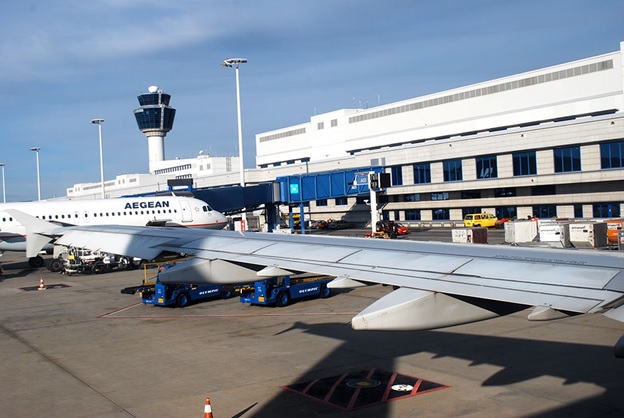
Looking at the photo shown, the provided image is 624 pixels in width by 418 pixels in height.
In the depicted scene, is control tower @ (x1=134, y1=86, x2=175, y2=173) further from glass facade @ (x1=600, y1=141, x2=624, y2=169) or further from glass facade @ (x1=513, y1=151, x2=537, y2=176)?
glass facade @ (x1=600, y1=141, x2=624, y2=169)

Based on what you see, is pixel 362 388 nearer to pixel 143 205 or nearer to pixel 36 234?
pixel 36 234

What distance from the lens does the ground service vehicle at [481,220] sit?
6894cm

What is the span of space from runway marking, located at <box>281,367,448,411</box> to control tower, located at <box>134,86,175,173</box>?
6460 inches

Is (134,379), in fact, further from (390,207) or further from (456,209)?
(390,207)

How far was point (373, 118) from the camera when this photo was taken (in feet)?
335

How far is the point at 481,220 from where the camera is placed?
6925cm

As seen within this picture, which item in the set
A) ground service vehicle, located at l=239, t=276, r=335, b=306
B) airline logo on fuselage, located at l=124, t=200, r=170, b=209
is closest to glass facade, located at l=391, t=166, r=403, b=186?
airline logo on fuselage, located at l=124, t=200, r=170, b=209

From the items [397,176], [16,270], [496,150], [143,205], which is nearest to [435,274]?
[143,205]

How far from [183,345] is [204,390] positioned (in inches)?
208

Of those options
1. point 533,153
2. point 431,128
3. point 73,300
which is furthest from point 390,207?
point 73,300

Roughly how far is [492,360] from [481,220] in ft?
180

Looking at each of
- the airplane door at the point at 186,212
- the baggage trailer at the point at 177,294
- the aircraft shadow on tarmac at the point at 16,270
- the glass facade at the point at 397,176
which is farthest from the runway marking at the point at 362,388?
the glass facade at the point at 397,176

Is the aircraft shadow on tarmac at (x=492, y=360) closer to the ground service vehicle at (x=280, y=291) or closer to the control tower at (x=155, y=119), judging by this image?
the ground service vehicle at (x=280, y=291)

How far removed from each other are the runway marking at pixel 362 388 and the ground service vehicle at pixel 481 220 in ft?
185
